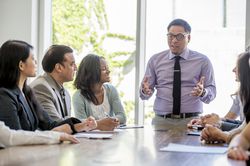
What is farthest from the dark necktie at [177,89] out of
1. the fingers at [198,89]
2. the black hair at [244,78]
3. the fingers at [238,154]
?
the fingers at [238,154]

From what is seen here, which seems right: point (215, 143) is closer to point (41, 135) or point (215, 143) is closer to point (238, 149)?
point (238, 149)

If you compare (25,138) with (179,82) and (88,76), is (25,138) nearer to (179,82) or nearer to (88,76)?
(88,76)

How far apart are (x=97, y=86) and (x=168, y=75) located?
67 cm

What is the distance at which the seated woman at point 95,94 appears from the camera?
3.40 metres

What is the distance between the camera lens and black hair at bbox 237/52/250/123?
217cm

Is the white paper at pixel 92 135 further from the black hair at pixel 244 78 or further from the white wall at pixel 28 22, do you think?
the white wall at pixel 28 22

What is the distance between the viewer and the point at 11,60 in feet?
8.38

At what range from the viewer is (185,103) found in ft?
12.1

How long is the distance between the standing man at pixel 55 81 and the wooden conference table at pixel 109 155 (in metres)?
0.68

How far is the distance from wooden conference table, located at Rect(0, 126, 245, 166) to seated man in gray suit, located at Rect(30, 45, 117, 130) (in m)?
0.65

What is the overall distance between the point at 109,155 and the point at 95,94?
1731 mm

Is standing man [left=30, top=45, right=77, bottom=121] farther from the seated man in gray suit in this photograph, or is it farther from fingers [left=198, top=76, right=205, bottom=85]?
fingers [left=198, top=76, right=205, bottom=85]

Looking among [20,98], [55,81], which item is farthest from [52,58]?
[20,98]

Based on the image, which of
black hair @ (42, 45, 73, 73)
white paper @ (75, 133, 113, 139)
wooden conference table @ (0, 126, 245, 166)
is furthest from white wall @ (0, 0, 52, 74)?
wooden conference table @ (0, 126, 245, 166)
